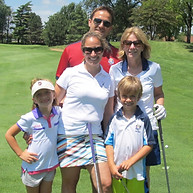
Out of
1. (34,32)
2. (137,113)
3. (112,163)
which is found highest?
(34,32)

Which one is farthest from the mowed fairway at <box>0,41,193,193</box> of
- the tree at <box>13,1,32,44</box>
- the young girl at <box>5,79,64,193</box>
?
the tree at <box>13,1,32,44</box>

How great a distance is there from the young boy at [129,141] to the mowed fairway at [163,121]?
1178mm

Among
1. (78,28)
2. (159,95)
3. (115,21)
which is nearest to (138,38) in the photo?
(159,95)

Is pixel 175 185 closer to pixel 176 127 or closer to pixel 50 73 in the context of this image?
pixel 176 127

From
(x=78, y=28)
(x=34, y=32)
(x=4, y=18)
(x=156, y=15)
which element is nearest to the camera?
(x=156, y=15)

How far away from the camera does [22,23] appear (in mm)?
65312

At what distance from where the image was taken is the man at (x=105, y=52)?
3.23m

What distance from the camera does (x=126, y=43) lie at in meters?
2.97

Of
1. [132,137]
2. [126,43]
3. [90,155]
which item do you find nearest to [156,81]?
[126,43]

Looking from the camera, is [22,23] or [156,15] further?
[22,23]

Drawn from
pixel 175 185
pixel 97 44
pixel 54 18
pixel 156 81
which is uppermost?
pixel 54 18

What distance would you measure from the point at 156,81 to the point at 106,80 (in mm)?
559

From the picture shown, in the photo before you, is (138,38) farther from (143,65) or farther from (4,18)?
(4,18)

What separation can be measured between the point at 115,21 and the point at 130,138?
165 ft
